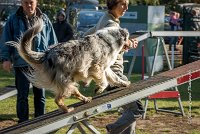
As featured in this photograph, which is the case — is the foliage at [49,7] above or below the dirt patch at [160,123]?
above

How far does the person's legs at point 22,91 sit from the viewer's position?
Result: 7.18 metres

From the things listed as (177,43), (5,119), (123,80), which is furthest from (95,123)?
Result: (177,43)

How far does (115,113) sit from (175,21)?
1760 cm

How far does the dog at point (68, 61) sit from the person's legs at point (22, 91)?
1030 mm

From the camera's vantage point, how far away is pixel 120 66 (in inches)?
266

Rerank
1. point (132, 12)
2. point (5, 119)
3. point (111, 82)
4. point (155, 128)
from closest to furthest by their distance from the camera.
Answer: point (111, 82) → point (155, 128) → point (5, 119) → point (132, 12)

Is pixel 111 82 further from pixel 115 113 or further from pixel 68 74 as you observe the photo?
pixel 115 113

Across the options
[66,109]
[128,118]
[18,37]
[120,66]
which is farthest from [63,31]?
[66,109]

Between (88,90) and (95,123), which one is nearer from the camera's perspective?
(95,123)

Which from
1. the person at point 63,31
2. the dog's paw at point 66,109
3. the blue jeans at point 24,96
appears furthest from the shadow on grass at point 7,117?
the dog's paw at point 66,109

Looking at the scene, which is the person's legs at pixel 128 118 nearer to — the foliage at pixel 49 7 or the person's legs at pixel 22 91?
the person's legs at pixel 22 91

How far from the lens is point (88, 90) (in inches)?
512

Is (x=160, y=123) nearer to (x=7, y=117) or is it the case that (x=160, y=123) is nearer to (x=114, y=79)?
(x=7, y=117)

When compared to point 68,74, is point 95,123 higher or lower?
lower
